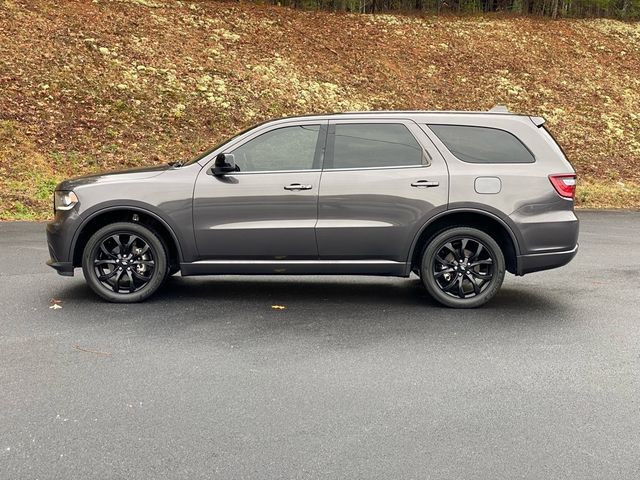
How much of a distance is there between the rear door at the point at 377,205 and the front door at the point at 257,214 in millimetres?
139

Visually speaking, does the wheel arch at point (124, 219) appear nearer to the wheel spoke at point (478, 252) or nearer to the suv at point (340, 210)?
the suv at point (340, 210)

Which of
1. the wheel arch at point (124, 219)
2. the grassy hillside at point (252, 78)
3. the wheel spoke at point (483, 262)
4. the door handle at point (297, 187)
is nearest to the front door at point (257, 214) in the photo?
the door handle at point (297, 187)

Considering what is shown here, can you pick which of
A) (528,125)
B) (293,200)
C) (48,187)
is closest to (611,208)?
(528,125)

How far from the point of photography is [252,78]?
70.6 feet

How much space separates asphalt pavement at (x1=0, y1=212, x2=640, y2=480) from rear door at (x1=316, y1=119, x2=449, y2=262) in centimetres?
61

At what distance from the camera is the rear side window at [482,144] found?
21.8 ft

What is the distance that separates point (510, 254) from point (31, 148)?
12.6 meters

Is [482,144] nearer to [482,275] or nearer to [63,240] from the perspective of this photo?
[482,275]

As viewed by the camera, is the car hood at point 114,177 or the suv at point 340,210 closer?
the suv at point 340,210

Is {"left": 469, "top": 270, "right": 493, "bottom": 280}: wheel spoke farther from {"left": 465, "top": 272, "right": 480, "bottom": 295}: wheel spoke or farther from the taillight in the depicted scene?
the taillight

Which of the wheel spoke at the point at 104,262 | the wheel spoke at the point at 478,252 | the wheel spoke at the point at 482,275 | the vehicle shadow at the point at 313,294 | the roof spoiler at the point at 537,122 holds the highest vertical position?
the roof spoiler at the point at 537,122

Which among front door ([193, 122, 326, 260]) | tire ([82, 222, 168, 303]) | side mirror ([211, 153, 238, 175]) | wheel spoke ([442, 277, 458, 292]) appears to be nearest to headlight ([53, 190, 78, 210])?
tire ([82, 222, 168, 303])

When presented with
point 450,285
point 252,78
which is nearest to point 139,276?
point 450,285

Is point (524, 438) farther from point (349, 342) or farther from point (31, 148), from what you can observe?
point (31, 148)
